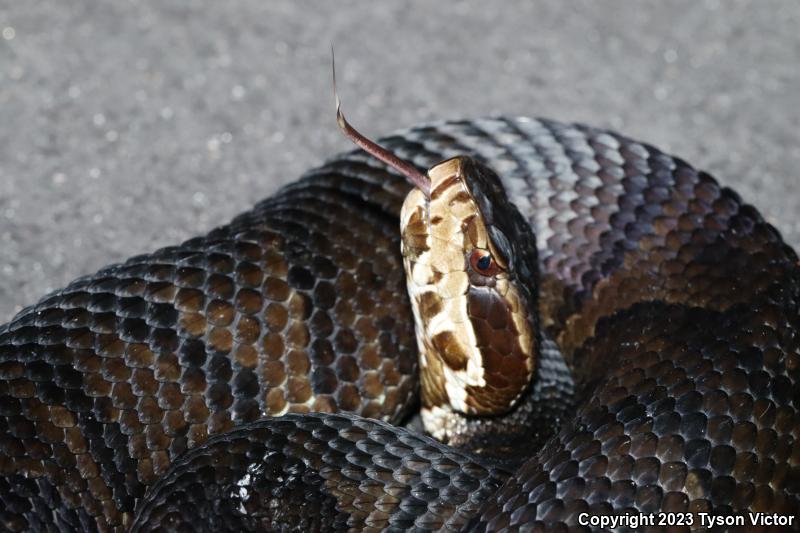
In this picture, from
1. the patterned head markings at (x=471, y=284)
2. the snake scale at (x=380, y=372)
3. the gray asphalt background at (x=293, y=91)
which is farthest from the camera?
the gray asphalt background at (x=293, y=91)

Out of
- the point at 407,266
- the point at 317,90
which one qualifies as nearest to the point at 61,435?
the point at 407,266

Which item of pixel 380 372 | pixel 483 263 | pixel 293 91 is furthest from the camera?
pixel 293 91

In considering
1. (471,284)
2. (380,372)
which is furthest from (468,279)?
(380,372)

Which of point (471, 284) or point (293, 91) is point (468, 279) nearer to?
point (471, 284)

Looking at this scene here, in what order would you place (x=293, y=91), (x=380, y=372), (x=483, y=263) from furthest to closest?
(x=293, y=91), (x=380, y=372), (x=483, y=263)

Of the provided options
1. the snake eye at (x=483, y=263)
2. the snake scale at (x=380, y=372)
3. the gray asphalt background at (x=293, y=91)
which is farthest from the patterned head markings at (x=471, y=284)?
the gray asphalt background at (x=293, y=91)

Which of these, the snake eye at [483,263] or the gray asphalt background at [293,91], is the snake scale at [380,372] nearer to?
the snake eye at [483,263]

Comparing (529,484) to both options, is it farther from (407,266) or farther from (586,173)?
(586,173)
